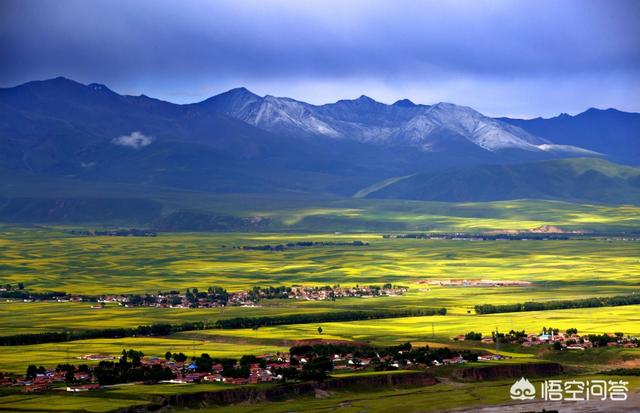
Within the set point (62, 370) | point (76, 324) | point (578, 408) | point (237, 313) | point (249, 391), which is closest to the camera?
point (578, 408)

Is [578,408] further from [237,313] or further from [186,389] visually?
[237,313]

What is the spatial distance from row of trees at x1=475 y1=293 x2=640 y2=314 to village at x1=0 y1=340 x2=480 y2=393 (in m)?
42.9

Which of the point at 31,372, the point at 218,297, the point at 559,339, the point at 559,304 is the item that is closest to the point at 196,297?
the point at 218,297

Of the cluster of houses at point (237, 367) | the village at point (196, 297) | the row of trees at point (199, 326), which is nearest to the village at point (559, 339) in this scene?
the cluster of houses at point (237, 367)

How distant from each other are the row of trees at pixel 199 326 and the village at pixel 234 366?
59.4ft

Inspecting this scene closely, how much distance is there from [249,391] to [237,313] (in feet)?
216

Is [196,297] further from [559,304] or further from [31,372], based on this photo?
[31,372]

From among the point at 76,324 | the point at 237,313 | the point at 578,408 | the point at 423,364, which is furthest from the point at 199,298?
the point at 578,408

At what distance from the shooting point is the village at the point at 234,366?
10456cm

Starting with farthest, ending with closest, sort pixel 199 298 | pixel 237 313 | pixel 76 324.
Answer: pixel 199 298 → pixel 237 313 → pixel 76 324

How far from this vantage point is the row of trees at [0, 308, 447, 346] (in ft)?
450

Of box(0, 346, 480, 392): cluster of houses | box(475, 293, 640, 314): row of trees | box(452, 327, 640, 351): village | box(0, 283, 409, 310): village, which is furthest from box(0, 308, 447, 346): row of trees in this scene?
box(452, 327, 640, 351): village

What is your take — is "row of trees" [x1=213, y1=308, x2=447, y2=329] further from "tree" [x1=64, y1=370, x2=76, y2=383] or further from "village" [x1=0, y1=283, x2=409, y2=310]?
"tree" [x1=64, y1=370, x2=76, y2=383]

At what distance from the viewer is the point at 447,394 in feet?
338
